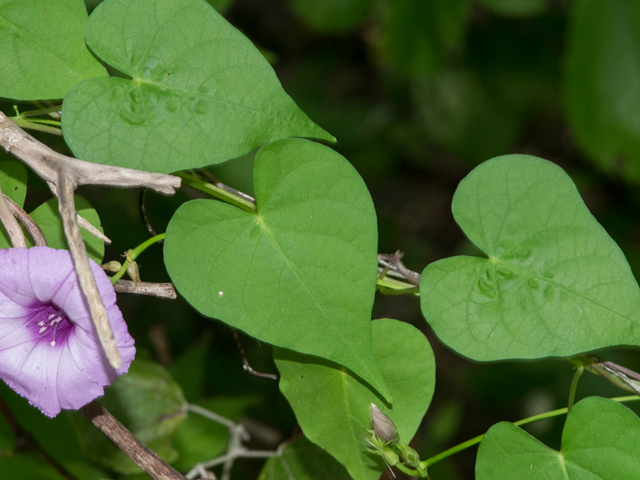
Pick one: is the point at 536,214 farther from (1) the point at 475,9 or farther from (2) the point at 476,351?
(1) the point at 475,9

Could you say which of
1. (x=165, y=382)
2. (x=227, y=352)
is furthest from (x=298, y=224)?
(x=227, y=352)

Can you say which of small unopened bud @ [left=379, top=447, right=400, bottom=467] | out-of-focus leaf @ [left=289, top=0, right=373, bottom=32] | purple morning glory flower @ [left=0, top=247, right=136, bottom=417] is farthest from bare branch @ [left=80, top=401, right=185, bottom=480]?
out-of-focus leaf @ [left=289, top=0, right=373, bottom=32]

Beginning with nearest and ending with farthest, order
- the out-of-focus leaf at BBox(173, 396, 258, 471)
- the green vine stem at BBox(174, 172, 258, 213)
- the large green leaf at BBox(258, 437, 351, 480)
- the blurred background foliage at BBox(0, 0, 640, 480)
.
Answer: the green vine stem at BBox(174, 172, 258, 213)
the large green leaf at BBox(258, 437, 351, 480)
the out-of-focus leaf at BBox(173, 396, 258, 471)
the blurred background foliage at BBox(0, 0, 640, 480)

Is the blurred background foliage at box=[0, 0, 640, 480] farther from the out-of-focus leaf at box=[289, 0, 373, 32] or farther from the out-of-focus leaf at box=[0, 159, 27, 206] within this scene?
the out-of-focus leaf at box=[0, 159, 27, 206]

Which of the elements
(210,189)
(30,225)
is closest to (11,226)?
(30,225)

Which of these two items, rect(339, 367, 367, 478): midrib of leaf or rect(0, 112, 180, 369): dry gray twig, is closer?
rect(0, 112, 180, 369): dry gray twig

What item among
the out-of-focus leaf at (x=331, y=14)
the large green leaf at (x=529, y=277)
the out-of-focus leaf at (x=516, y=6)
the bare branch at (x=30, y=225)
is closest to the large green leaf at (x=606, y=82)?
the out-of-focus leaf at (x=516, y=6)

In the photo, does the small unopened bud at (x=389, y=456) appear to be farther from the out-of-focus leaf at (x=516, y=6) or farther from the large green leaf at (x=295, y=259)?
the out-of-focus leaf at (x=516, y=6)
